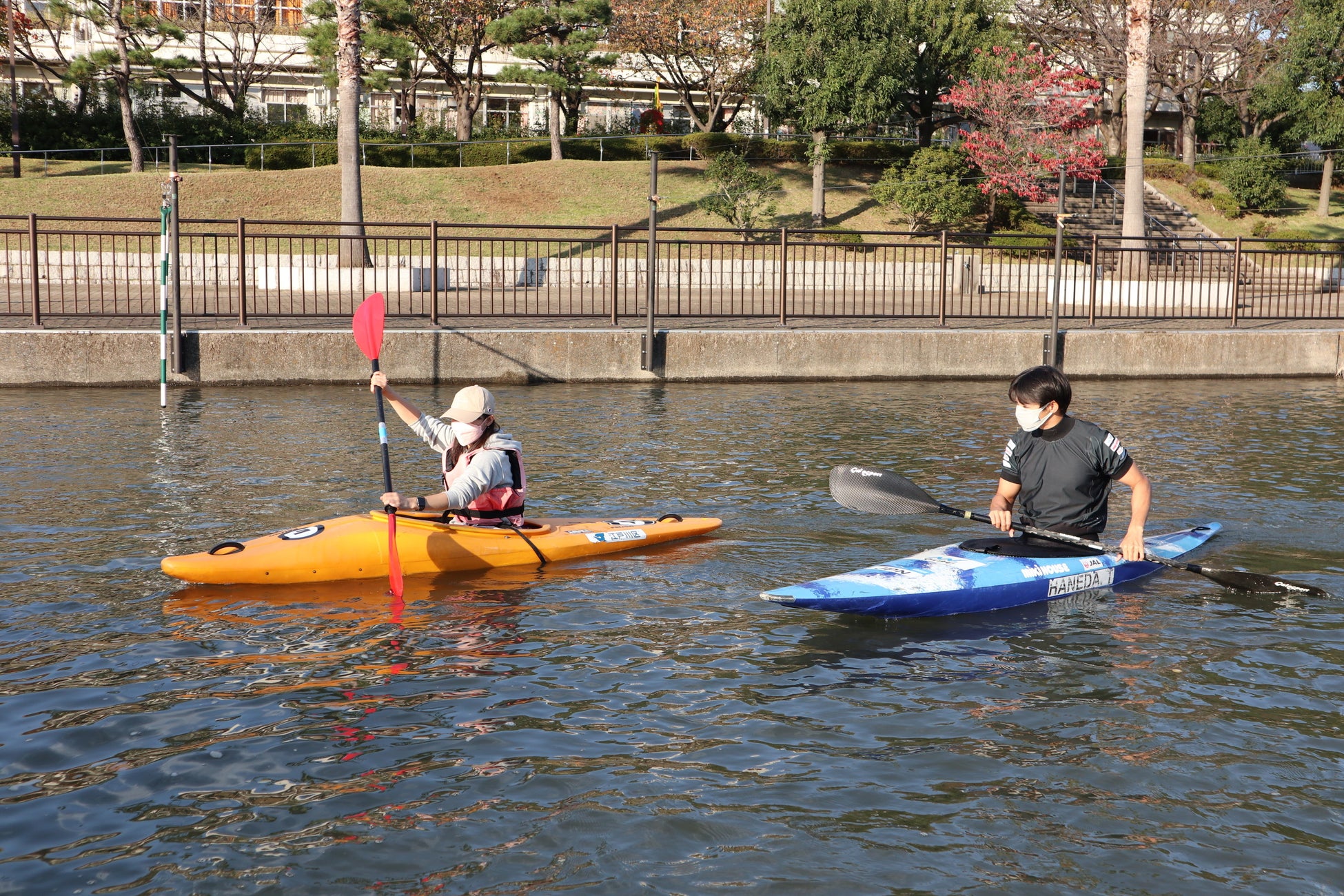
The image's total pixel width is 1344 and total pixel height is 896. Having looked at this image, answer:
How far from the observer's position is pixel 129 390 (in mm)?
15047

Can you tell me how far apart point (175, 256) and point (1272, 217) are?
36394mm

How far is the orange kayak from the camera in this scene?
24.1 ft

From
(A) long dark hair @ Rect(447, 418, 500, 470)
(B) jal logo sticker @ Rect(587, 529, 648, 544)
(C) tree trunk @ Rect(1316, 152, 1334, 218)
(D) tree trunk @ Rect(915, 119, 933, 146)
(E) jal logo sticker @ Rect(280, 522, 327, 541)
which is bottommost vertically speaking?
(B) jal logo sticker @ Rect(587, 529, 648, 544)

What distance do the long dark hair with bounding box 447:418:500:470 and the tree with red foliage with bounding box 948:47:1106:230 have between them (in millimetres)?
28290

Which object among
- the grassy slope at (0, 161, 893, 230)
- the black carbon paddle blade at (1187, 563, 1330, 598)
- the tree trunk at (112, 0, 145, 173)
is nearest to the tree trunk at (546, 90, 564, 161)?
the grassy slope at (0, 161, 893, 230)

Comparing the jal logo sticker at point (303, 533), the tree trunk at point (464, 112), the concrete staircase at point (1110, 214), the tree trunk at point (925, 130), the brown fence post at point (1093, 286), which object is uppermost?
the tree trunk at point (464, 112)

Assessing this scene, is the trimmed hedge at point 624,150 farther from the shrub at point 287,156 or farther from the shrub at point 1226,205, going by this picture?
the shrub at point 1226,205

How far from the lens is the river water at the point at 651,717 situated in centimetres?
431

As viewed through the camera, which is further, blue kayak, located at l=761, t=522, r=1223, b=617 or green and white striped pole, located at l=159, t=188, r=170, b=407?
green and white striped pole, located at l=159, t=188, r=170, b=407

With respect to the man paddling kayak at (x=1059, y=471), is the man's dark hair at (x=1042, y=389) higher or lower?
higher

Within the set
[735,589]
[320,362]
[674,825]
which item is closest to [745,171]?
[320,362]

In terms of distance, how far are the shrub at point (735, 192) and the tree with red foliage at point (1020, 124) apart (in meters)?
6.07

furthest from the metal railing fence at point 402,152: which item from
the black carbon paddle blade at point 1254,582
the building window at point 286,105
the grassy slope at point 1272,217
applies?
the black carbon paddle blade at point 1254,582

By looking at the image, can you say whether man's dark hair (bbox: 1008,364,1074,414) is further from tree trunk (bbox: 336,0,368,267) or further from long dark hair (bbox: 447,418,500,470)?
tree trunk (bbox: 336,0,368,267)
